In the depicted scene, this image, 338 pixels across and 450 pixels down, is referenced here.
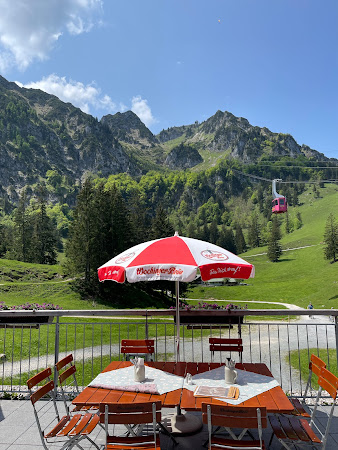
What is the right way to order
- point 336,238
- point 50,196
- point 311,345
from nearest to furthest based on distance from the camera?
point 311,345 < point 336,238 < point 50,196

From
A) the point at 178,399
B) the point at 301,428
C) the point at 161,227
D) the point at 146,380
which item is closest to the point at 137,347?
the point at 146,380

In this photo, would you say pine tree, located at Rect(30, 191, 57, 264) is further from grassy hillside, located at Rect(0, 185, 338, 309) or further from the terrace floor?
the terrace floor

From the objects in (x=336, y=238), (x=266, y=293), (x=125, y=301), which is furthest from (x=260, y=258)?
(x=125, y=301)

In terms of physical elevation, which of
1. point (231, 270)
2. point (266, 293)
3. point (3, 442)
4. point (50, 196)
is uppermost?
point (50, 196)

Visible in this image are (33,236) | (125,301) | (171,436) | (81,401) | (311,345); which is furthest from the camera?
(33,236)

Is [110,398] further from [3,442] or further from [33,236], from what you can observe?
[33,236]

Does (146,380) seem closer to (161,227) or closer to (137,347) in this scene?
(137,347)

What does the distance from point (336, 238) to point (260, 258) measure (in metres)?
35.5

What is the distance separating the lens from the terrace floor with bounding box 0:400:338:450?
14.9ft

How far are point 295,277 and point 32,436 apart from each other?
84.4m

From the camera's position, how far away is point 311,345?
1783 cm

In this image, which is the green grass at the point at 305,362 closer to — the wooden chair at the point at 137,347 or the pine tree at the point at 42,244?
the wooden chair at the point at 137,347

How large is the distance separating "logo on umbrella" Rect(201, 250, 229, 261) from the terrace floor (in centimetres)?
243

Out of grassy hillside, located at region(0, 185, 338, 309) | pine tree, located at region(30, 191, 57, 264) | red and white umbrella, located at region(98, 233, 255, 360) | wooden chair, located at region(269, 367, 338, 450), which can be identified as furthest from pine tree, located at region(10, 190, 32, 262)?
wooden chair, located at region(269, 367, 338, 450)
